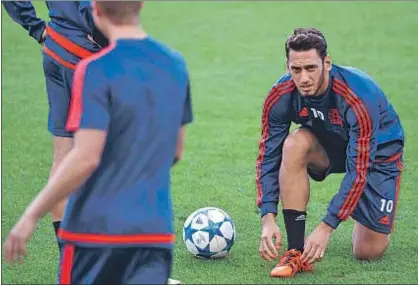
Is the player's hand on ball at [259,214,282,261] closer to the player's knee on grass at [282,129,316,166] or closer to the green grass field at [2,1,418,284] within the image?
the green grass field at [2,1,418,284]

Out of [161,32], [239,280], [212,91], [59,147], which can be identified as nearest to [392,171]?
[239,280]

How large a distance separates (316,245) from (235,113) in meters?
5.51

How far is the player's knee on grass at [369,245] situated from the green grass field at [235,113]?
7 centimetres

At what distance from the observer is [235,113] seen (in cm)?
1107

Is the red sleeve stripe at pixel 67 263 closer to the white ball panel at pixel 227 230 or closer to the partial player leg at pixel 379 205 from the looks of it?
the white ball panel at pixel 227 230

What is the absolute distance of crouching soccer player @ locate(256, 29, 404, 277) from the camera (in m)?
5.81

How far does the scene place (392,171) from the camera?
6.46 metres

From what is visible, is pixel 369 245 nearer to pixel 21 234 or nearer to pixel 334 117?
pixel 334 117

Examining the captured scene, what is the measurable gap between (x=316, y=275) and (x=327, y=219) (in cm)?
43

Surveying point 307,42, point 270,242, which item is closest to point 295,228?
point 270,242

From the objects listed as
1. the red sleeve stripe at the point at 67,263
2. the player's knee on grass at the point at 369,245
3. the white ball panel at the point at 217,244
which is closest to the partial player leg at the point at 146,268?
the red sleeve stripe at the point at 67,263

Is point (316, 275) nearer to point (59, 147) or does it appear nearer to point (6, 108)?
point (59, 147)

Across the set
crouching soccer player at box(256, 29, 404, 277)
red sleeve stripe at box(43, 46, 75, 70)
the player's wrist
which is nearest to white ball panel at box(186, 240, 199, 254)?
crouching soccer player at box(256, 29, 404, 277)

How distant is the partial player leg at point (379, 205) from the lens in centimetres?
643
